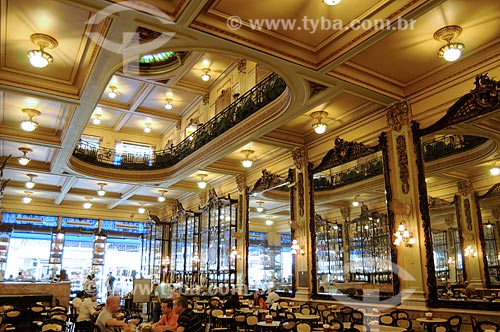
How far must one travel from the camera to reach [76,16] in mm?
6586

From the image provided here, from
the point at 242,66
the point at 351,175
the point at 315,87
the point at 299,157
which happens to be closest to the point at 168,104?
the point at 242,66

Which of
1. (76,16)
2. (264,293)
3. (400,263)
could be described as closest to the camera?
(76,16)

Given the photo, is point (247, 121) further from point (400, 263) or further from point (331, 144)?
point (400, 263)

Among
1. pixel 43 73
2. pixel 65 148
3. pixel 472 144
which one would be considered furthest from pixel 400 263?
pixel 65 148

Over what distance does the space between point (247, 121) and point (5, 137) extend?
6690 mm

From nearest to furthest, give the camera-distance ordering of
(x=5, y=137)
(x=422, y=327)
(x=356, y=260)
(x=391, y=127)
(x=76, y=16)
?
(x=76, y=16) → (x=422, y=327) → (x=391, y=127) → (x=356, y=260) → (x=5, y=137)

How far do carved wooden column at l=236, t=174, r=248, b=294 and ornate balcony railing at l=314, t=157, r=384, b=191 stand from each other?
3.78m

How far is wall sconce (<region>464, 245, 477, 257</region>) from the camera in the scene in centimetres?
741

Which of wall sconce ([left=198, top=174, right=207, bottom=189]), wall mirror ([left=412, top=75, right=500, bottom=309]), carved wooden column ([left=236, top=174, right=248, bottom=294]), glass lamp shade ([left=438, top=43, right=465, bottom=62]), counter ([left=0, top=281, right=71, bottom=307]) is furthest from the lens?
wall sconce ([left=198, top=174, right=207, bottom=189])

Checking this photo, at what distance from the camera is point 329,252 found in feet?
33.6

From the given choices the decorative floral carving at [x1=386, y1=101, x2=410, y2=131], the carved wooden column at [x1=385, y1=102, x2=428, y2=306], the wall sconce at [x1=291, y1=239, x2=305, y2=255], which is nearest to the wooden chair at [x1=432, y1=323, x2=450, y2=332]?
the carved wooden column at [x1=385, y1=102, x2=428, y2=306]

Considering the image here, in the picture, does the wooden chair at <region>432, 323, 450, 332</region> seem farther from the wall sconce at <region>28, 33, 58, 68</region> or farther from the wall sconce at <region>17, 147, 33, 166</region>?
the wall sconce at <region>17, 147, 33, 166</region>

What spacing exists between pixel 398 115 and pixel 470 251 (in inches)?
117

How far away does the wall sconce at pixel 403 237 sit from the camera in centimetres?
788
